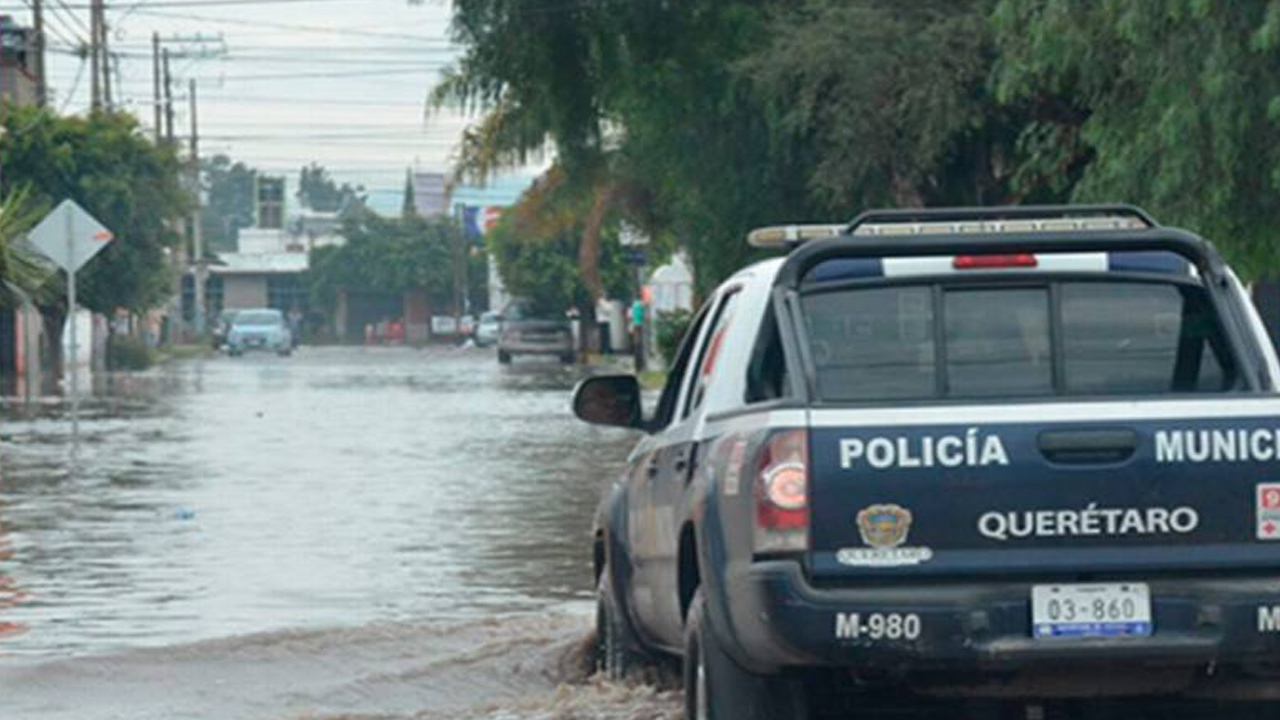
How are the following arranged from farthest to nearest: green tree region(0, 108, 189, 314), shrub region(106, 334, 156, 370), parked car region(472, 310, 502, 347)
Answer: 1. parked car region(472, 310, 502, 347)
2. shrub region(106, 334, 156, 370)
3. green tree region(0, 108, 189, 314)

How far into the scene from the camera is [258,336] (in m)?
90.2

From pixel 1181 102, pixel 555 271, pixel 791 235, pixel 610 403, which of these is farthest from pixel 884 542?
pixel 555 271

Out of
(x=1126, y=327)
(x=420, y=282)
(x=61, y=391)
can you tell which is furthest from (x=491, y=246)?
(x=1126, y=327)

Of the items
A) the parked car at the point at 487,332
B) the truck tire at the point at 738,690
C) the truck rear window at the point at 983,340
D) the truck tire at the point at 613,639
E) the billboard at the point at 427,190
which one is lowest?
the parked car at the point at 487,332

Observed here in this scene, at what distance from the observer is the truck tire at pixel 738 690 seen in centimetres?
913

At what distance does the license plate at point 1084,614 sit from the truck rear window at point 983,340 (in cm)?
87

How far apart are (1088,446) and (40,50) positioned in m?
59.5

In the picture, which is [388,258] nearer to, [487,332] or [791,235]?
[487,332]

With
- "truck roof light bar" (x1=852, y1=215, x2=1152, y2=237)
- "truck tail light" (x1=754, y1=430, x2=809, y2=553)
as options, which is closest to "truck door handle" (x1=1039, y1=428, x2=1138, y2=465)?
"truck tail light" (x1=754, y1=430, x2=809, y2=553)

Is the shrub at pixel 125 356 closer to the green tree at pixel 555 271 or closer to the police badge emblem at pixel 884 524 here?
the green tree at pixel 555 271

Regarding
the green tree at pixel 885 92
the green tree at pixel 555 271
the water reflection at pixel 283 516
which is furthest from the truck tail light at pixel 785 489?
the green tree at pixel 555 271

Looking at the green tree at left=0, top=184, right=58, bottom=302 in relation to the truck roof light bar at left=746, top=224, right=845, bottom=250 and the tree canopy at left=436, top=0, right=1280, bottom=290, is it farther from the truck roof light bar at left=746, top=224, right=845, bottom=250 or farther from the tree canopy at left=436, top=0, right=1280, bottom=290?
the truck roof light bar at left=746, top=224, right=845, bottom=250

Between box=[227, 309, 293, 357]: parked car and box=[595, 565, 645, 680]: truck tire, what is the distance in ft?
255

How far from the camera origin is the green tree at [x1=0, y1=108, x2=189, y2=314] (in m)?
64.4
